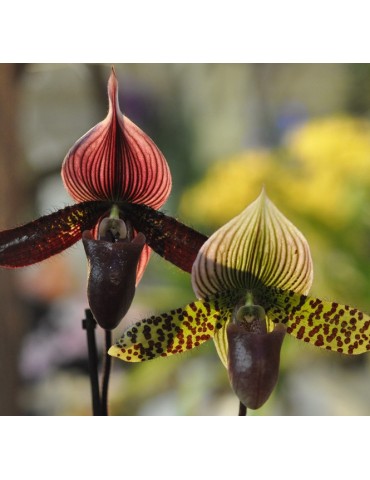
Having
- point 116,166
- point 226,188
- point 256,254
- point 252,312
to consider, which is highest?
point 226,188

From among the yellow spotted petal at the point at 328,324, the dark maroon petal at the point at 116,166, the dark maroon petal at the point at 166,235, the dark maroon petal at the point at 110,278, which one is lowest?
the yellow spotted petal at the point at 328,324

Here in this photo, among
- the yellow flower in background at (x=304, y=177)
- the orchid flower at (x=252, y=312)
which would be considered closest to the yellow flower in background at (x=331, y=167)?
the yellow flower in background at (x=304, y=177)

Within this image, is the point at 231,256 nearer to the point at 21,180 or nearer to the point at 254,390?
the point at 254,390

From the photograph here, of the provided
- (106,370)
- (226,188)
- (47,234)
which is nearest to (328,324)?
(106,370)

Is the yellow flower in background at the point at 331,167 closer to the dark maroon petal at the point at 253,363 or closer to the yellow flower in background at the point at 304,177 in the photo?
the yellow flower in background at the point at 304,177

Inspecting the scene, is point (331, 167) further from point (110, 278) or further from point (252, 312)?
point (110, 278)
